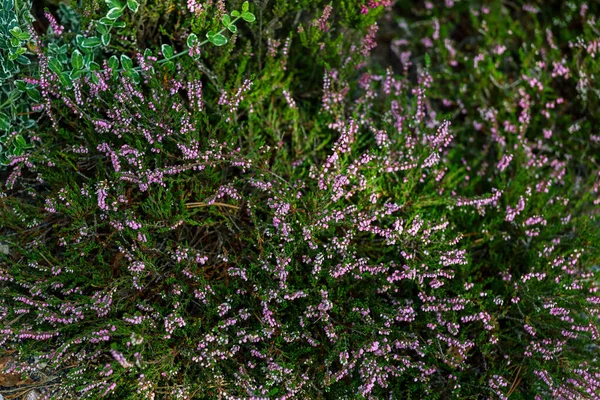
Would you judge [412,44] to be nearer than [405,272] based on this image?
No

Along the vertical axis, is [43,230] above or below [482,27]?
below

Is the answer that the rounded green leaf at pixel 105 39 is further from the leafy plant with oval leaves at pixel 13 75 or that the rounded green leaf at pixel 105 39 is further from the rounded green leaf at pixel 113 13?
the leafy plant with oval leaves at pixel 13 75

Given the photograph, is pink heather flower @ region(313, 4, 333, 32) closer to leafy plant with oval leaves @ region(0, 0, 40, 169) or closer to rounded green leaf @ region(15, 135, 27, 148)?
leafy plant with oval leaves @ region(0, 0, 40, 169)

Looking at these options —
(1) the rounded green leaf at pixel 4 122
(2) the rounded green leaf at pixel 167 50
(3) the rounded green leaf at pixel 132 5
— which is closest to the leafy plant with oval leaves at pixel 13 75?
(1) the rounded green leaf at pixel 4 122

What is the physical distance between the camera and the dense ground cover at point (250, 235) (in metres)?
2.40

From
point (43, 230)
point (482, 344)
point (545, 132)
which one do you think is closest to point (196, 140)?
point (43, 230)

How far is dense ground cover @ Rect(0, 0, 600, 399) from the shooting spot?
240cm

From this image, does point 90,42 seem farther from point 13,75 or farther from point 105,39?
point 13,75

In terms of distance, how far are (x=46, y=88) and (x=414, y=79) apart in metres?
2.33

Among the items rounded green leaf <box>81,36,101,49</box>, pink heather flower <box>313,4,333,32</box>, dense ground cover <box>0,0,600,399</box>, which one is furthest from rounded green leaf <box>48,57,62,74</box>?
pink heather flower <box>313,4,333,32</box>

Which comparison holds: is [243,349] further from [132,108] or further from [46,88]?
[46,88]

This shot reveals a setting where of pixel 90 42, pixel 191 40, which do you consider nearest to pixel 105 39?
pixel 90 42

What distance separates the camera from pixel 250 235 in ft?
8.77

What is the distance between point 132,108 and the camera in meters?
2.59
